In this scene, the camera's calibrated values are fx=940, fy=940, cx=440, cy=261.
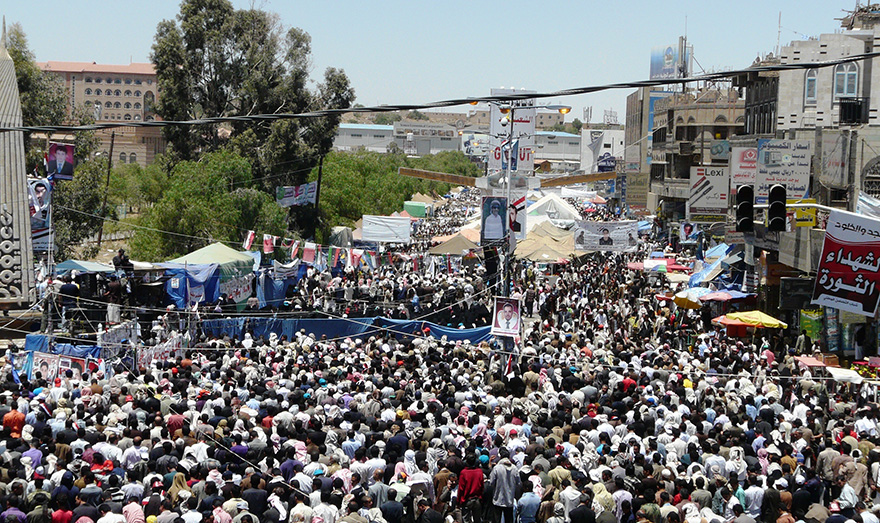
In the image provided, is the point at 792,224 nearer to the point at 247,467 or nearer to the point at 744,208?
the point at 744,208

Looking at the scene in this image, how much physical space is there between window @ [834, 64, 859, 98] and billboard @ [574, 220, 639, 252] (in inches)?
512

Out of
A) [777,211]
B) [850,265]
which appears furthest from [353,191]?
[777,211]

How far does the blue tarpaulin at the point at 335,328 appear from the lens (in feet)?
69.5

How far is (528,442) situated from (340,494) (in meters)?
3.14

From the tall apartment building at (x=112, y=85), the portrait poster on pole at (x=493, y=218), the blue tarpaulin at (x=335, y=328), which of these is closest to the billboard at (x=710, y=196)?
the portrait poster on pole at (x=493, y=218)

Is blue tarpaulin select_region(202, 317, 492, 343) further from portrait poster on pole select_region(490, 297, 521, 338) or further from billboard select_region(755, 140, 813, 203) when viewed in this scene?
billboard select_region(755, 140, 813, 203)

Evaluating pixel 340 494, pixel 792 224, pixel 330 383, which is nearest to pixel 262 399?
pixel 330 383

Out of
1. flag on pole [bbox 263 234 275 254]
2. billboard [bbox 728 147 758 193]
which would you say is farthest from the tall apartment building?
billboard [bbox 728 147 758 193]

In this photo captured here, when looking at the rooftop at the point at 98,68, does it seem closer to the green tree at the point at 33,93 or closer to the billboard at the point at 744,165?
the green tree at the point at 33,93

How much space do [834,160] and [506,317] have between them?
16.4 m

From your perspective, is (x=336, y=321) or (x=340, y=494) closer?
(x=340, y=494)

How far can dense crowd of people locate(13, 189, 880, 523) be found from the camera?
1052 centimetres

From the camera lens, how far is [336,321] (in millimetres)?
21750

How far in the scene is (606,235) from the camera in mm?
29828
